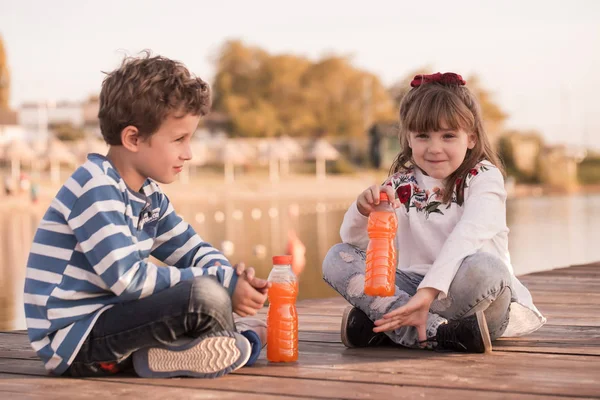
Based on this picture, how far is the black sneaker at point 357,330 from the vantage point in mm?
2564

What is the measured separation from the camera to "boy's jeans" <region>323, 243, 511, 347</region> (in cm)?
245

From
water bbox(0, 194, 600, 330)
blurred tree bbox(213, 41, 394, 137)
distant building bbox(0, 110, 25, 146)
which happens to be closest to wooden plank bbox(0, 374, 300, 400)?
water bbox(0, 194, 600, 330)

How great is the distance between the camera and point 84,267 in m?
2.13

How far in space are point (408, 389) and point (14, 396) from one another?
0.90 meters

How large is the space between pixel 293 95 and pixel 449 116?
40.0m

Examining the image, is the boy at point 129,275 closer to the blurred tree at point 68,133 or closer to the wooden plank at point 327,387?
the wooden plank at point 327,387

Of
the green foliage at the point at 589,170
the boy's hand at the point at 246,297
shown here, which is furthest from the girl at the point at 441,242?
the green foliage at the point at 589,170

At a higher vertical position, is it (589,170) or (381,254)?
(381,254)

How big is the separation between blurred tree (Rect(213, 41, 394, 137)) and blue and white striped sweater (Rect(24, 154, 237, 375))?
3766 centimetres

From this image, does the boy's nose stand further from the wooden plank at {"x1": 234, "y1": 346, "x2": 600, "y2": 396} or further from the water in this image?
the water

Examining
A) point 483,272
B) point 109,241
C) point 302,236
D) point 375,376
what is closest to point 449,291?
point 483,272

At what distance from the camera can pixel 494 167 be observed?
2637mm

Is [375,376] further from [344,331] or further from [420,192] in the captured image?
[420,192]

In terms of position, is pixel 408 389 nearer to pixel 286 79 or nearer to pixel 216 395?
pixel 216 395
